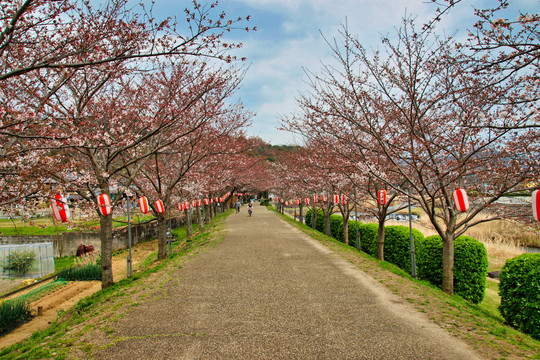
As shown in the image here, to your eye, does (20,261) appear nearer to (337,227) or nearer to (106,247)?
(106,247)

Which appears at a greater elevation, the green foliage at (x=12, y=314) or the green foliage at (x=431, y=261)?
the green foliage at (x=431, y=261)

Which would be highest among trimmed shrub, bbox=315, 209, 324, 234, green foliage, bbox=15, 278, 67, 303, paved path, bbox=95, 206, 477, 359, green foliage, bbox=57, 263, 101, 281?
paved path, bbox=95, 206, 477, 359

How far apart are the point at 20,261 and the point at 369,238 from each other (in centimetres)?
1630

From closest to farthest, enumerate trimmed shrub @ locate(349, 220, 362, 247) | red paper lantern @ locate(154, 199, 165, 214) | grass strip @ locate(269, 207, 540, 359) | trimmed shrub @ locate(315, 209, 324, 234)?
grass strip @ locate(269, 207, 540, 359), red paper lantern @ locate(154, 199, 165, 214), trimmed shrub @ locate(349, 220, 362, 247), trimmed shrub @ locate(315, 209, 324, 234)

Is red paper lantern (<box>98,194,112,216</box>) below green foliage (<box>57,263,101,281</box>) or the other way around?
the other way around

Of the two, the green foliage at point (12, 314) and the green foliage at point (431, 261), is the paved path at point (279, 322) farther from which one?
the green foliage at point (12, 314)

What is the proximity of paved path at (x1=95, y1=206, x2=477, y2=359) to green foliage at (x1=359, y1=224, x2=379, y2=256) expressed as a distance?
611 cm

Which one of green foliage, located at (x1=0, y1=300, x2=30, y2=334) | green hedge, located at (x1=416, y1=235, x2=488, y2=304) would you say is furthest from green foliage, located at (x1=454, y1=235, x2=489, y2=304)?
green foliage, located at (x1=0, y1=300, x2=30, y2=334)

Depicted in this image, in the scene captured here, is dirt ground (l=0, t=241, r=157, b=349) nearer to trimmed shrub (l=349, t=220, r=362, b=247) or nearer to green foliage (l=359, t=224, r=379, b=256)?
green foliage (l=359, t=224, r=379, b=256)

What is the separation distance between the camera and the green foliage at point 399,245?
11.4 m

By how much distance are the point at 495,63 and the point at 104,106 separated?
8.89 meters

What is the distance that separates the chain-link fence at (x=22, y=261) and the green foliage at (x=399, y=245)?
634 inches

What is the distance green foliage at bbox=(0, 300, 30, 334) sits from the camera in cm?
823

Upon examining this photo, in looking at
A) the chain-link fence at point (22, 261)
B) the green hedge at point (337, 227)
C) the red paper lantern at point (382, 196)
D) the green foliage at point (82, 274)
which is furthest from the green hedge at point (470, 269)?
the chain-link fence at point (22, 261)
